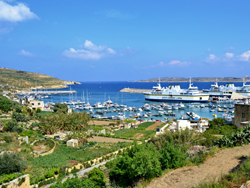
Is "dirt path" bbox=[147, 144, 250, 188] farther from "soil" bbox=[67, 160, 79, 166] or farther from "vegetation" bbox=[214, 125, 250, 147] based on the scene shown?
"soil" bbox=[67, 160, 79, 166]

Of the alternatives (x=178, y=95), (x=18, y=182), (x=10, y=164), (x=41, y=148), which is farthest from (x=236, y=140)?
(x=178, y=95)

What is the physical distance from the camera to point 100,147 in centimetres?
1828

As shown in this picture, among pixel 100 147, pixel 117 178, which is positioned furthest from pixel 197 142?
pixel 100 147

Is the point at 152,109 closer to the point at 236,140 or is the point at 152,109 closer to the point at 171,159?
the point at 236,140

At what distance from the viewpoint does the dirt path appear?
A: 301 inches

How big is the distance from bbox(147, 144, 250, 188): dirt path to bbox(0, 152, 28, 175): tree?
8.15 m

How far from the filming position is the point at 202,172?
8.33 meters

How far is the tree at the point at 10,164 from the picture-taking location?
11688 mm

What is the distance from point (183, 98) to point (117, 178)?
6427 cm

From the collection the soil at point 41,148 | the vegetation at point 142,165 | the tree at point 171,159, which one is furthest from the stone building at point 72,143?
the tree at point 171,159

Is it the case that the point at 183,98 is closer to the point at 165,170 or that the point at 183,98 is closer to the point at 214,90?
the point at 214,90

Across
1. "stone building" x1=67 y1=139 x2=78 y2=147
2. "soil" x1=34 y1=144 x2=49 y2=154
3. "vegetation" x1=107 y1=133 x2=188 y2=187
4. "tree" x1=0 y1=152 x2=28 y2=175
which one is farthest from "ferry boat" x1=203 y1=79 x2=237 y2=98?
"tree" x1=0 y1=152 x2=28 y2=175

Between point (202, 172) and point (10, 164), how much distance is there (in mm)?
10352

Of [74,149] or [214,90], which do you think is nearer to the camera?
[74,149]
